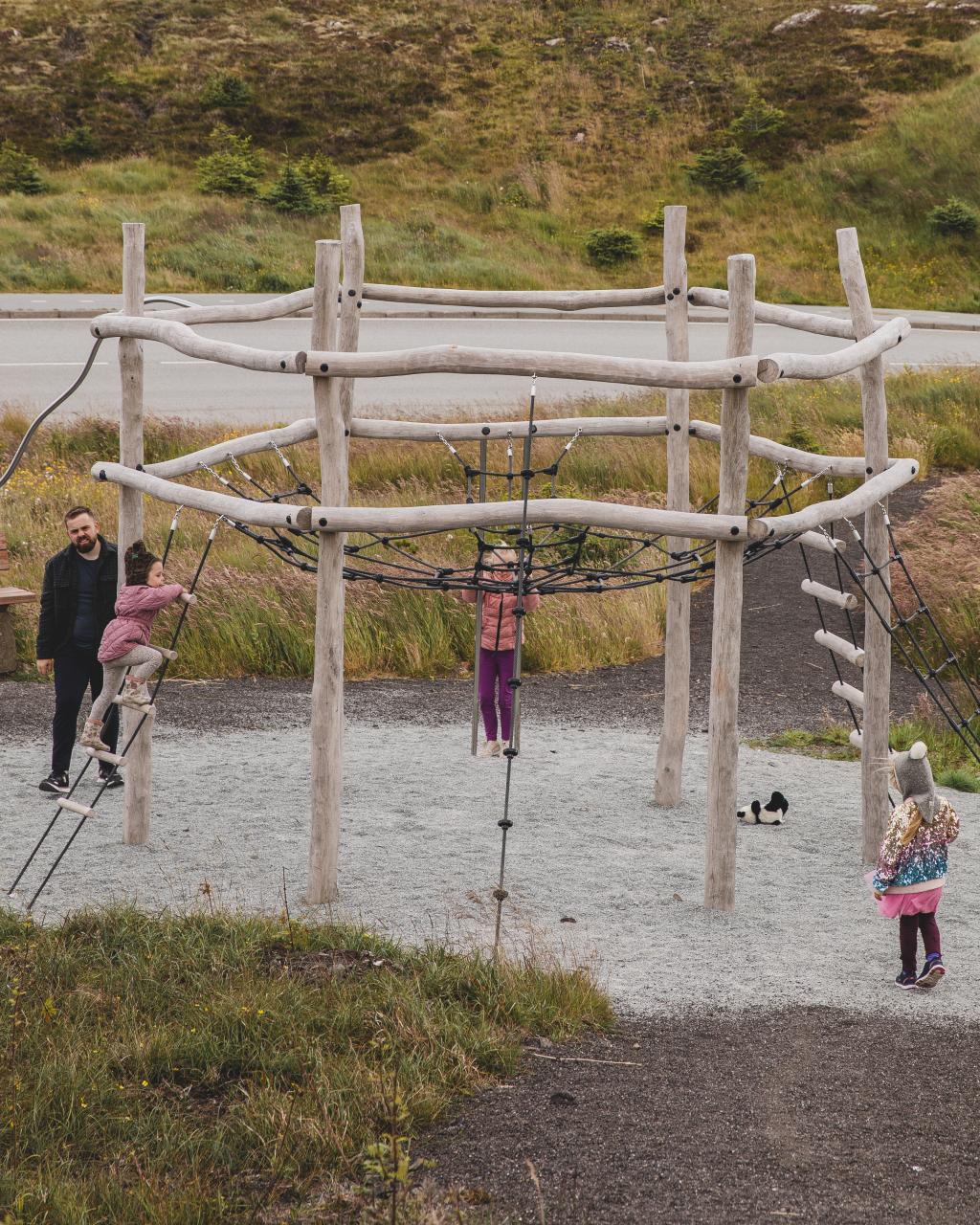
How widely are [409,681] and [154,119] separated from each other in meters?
27.6

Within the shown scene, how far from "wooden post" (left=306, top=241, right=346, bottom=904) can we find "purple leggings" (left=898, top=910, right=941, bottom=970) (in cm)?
233

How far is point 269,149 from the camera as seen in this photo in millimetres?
33250

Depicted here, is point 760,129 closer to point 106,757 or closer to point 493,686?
point 493,686

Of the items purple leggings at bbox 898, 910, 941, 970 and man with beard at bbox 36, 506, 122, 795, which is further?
man with beard at bbox 36, 506, 122, 795

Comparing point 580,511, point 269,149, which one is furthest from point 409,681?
point 269,149

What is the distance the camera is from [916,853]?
5.64 m

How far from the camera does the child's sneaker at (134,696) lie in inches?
267

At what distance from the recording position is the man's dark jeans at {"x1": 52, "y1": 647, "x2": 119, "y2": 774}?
7.90 meters

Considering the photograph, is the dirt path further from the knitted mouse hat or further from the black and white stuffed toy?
the black and white stuffed toy

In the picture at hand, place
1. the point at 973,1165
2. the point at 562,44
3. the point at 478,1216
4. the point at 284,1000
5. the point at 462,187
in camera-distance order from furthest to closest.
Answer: the point at 562,44 → the point at 462,187 → the point at 284,1000 → the point at 973,1165 → the point at 478,1216

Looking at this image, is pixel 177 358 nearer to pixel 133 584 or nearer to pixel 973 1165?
pixel 133 584

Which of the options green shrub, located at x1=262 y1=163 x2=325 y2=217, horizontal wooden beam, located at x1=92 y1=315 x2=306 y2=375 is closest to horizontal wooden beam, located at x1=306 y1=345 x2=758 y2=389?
horizontal wooden beam, located at x1=92 y1=315 x2=306 y2=375

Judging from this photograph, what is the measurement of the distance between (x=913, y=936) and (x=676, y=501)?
9.31 ft

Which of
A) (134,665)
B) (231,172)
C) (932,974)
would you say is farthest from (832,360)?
(231,172)
